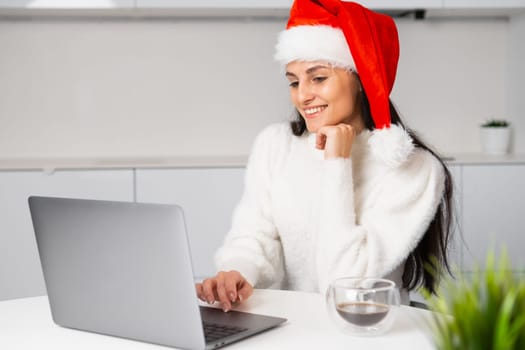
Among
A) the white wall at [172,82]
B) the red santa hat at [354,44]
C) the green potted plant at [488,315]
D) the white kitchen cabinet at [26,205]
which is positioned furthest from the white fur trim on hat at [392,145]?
the white wall at [172,82]

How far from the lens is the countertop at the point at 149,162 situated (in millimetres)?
3199

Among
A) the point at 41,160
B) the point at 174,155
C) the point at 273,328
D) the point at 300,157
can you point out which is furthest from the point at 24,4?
the point at 273,328

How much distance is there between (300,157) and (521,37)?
199cm

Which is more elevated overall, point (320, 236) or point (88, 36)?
point (88, 36)

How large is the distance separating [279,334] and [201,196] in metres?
2.02

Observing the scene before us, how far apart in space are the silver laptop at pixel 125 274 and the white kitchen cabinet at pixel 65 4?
2.18 meters

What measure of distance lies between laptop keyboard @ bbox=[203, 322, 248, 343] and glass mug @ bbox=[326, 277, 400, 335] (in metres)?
0.16

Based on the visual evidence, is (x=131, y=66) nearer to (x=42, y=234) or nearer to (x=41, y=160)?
(x=41, y=160)

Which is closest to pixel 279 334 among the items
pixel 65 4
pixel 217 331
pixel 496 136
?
pixel 217 331

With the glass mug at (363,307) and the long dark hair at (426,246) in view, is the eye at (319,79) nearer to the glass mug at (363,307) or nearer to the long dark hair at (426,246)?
the long dark hair at (426,246)

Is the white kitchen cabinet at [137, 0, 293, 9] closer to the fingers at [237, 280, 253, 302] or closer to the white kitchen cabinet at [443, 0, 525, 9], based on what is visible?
the white kitchen cabinet at [443, 0, 525, 9]

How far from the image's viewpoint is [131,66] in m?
3.67

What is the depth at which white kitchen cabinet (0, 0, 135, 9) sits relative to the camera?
327 centimetres

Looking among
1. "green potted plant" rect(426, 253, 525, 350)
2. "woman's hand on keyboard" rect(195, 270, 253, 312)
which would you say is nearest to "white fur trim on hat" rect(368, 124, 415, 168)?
"woman's hand on keyboard" rect(195, 270, 253, 312)
